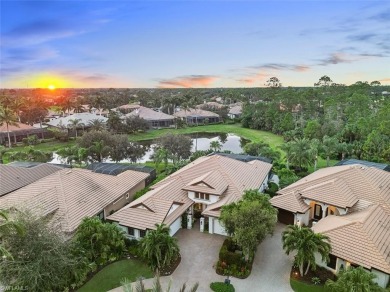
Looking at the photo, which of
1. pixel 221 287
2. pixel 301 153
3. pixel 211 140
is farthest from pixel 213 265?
pixel 211 140

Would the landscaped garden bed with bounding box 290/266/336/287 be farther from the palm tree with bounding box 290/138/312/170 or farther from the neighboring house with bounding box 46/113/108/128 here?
the neighboring house with bounding box 46/113/108/128

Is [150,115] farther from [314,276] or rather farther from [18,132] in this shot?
[314,276]

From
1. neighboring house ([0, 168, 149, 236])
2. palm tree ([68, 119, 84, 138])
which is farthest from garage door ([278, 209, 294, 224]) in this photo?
palm tree ([68, 119, 84, 138])

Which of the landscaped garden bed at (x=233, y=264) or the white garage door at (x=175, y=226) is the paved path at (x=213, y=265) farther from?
the white garage door at (x=175, y=226)

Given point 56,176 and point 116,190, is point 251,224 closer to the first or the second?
point 116,190

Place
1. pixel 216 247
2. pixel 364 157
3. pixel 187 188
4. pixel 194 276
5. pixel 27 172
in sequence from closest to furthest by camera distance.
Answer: pixel 194 276 < pixel 216 247 < pixel 187 188 < pixel 27 172 < pixel 364 157

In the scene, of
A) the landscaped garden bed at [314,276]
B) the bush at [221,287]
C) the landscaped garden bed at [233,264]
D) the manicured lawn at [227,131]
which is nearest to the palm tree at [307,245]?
the landscaped garden bed at [314,276]

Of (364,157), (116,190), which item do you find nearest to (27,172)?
(116,190)
